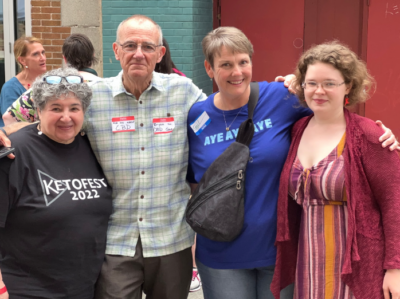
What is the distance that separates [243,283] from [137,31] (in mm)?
1490

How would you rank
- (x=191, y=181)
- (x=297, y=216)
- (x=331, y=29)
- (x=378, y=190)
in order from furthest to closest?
(x=331, y=29)
(x=191, y=181)
(x=297, y=216)
(x=378, y=190)

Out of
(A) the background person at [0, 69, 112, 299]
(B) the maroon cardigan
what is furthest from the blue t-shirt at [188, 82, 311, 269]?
(A) the background person at [0, 69, 112, 299]

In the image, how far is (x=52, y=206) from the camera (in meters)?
2.43

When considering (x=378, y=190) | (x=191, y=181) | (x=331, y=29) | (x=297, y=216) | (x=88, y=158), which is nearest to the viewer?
(x=378, y=190)

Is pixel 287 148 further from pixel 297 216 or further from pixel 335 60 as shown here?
pixel 335 60

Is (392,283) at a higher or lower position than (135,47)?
lower

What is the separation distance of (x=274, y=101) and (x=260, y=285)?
3.28ft

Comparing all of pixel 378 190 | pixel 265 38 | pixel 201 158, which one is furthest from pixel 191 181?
pixel 265 38

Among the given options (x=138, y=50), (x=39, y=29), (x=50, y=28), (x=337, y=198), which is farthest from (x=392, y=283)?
(x=39, y=29)

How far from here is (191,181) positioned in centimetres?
297

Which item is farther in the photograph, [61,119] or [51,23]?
[51,23]

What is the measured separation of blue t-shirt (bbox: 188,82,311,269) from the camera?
2.56 meters

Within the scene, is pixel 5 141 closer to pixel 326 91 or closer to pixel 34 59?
pixel 326 91

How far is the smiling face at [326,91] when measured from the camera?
237cm
